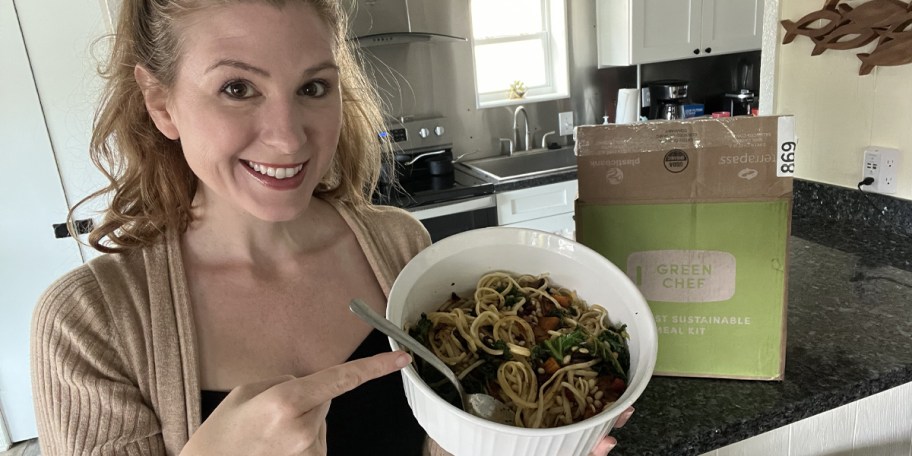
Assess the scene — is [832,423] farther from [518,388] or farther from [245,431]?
[245,431]

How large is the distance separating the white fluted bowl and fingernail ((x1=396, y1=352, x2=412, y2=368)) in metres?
0.02

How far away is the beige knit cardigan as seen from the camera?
75 cm

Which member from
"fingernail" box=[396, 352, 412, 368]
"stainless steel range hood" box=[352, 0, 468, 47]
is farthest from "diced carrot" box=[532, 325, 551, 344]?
"stainless steel range hood" box=[352, 0, 468, 47]

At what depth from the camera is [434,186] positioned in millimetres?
3062

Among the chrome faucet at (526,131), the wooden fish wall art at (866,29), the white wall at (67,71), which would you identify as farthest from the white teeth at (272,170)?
the chrome faucet at (526,131)

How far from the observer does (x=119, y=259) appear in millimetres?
871

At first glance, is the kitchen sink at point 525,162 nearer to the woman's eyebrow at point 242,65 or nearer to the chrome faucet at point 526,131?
the chrome faucet at point 526,131

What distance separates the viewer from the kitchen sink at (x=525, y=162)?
356 centimetres

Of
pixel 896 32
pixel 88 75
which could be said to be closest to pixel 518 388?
pixel 896 32

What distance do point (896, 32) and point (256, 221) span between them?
1601mm

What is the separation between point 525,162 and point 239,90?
9.70ft

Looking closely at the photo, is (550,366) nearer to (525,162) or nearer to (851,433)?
(851,433)

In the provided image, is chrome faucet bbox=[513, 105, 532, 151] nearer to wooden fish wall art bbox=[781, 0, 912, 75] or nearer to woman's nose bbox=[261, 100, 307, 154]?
wooden fish wall art bbox=[781, 0, 912, 75]

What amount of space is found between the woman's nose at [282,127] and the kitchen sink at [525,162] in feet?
8.75
